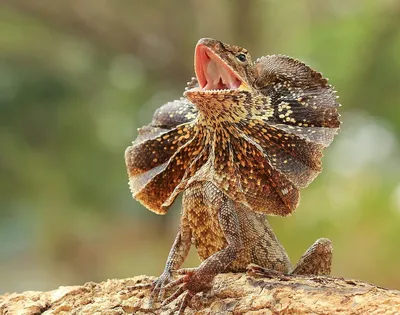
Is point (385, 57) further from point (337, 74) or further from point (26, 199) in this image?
point (26, 199)

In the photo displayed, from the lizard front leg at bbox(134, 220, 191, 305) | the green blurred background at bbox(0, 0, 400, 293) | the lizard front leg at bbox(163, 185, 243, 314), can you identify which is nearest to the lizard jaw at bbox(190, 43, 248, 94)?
the lizard front leg at bbox(163, 185, 243, 314)

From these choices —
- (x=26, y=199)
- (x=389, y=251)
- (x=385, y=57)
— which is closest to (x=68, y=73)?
(x=26, y=199)

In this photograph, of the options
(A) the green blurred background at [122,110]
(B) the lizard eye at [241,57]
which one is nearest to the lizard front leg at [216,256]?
(B) the lizard eye at [241,57]

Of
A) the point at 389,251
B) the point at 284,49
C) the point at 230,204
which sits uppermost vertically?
the point at 284,49

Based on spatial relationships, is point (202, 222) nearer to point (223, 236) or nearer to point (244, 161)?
point (223, 236)

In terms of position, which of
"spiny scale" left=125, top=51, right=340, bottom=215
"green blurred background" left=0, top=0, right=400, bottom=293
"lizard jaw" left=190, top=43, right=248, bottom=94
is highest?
"green blurred background" left=0, top=0, right=400, bottom=293

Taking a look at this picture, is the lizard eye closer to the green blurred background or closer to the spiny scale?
the spiny scale

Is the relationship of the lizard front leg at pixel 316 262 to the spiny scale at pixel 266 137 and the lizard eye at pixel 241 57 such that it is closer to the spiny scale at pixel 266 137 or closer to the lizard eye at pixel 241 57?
the spiny scale at pixel 266 137
